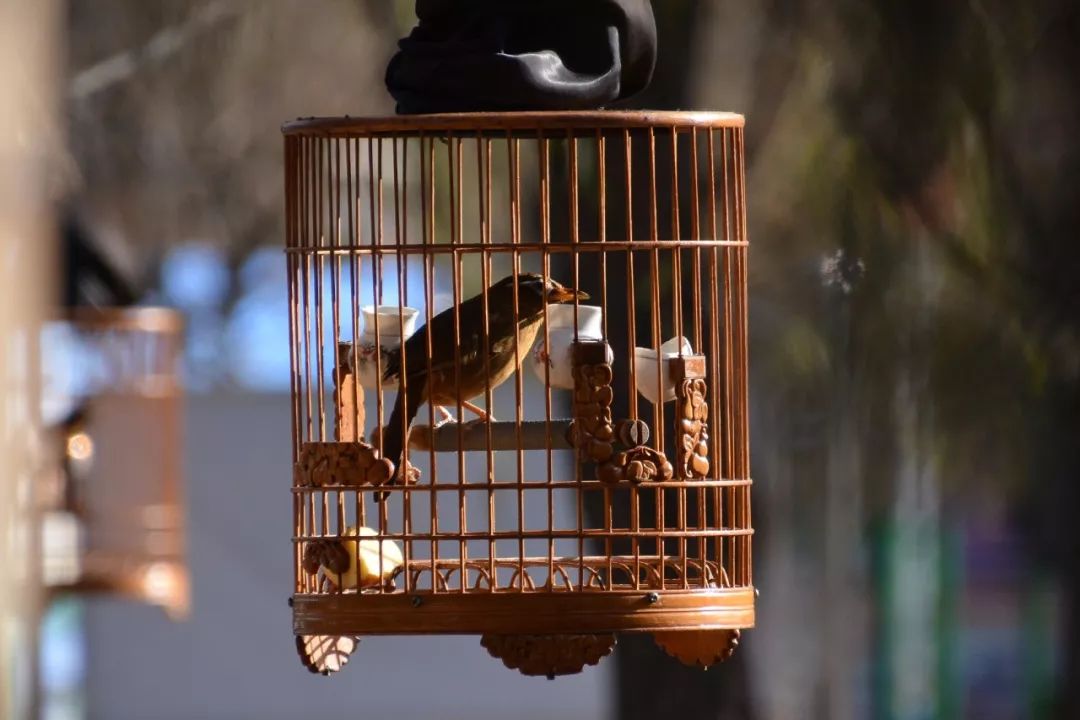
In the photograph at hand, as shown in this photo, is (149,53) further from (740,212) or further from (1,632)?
(1,632)

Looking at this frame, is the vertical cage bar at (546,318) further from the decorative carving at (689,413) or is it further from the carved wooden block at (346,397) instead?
the carved wooden block at (346,397)

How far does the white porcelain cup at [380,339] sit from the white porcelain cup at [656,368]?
Result: 0.40 metres

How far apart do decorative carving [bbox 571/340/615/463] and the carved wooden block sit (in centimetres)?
40

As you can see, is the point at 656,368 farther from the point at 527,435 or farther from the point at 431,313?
the point at 431,313

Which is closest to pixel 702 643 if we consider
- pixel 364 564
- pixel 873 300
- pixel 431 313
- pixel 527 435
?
pixel 527 435

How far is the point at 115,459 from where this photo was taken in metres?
8.42

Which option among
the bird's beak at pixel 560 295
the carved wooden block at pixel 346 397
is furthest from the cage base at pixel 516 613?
the bird's beak at pixel 560 295

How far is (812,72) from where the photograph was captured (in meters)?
7.08

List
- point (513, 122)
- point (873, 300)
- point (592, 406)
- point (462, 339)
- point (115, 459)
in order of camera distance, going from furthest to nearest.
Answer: point (115, 459) < point (873, 300) < point (462, 339) < point (592, 406) < point (513, 122)

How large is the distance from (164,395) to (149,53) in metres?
1.41

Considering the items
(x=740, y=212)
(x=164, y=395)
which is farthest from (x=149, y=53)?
(x=740, y=212)

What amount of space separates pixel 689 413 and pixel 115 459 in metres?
5.55

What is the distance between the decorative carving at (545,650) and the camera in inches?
121

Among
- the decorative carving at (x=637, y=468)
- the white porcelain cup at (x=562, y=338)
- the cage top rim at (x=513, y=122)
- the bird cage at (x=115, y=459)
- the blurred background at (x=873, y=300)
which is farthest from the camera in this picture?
the bird cage at (x=115, y=459)
